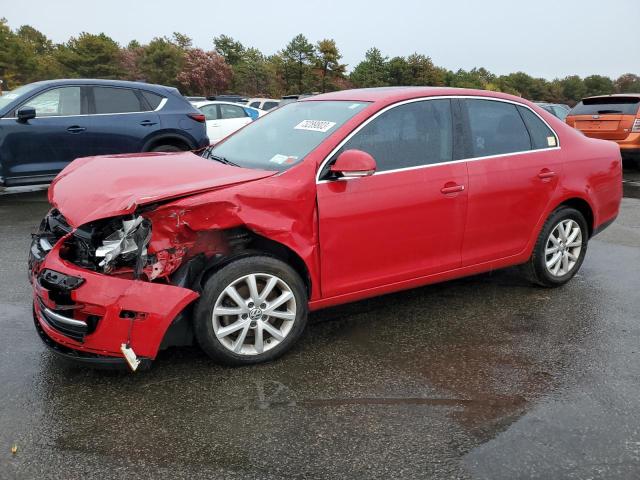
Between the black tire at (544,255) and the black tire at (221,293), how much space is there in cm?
223

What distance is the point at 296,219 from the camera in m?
3.35

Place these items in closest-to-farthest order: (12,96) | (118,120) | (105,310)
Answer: (105,310)
(12,96)
(118,120)

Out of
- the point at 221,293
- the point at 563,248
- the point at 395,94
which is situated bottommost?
the point at 563,248

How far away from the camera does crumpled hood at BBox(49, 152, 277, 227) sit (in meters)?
3.03

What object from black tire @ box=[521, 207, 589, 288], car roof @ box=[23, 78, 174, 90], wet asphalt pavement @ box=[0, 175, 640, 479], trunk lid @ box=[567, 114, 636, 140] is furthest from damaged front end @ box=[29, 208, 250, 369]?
trunk lid @ box=[567, 114, 636, 140]

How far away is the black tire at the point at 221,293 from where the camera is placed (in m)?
3.12

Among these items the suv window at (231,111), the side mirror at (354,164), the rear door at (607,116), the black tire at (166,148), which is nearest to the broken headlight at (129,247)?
the side mirror at (354,164)

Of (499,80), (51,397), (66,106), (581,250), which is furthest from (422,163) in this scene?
(499,80)

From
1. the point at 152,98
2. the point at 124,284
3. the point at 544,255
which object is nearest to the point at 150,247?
the point at 124,284

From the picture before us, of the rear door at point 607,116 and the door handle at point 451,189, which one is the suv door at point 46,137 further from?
the rear door at point 607,116

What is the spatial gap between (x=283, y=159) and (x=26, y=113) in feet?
17.4

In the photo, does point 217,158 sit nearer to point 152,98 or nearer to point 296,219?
point 296,219

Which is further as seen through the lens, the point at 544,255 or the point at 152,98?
the point at 152,98

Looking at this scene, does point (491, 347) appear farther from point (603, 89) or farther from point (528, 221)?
point (603, 89)
